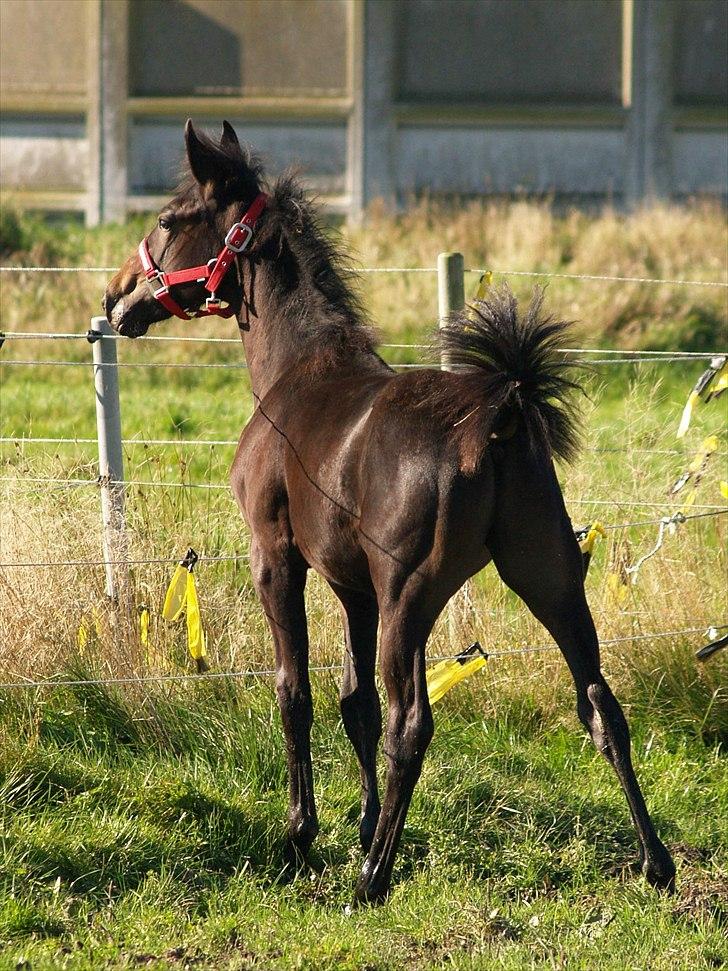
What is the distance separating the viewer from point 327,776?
16.7 ft

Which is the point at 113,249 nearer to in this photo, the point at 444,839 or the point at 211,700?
the point at 211,700

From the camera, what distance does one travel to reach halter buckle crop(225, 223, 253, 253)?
15.4 ft

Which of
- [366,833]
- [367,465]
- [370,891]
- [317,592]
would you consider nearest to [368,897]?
[370,891]

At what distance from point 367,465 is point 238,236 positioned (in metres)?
1.18

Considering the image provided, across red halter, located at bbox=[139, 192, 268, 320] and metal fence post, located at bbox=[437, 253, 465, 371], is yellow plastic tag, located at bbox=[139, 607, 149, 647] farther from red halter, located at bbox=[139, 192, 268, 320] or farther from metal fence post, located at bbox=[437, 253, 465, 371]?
metal fence post, located at bbox=[437, 253, 465, 371]

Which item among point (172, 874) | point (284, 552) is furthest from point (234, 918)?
point (284, 552)

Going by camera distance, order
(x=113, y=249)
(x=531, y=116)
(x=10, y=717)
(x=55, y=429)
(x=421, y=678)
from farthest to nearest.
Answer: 1. (x=531, y=116)
2. (x=113, y=249)
3. (x=55, y=429)
4. (x=10, y=717)
5. (x=421, y=678)

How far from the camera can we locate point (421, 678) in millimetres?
3932

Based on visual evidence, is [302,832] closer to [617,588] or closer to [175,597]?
[175,597]

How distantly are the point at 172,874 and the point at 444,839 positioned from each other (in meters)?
0.98

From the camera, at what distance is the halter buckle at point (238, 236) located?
4680 mm

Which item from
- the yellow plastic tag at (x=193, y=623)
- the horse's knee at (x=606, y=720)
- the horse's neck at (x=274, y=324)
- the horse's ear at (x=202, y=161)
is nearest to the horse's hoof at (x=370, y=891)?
the horse's knee at (x=606, y=720)

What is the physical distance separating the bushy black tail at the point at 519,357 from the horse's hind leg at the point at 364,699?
3.39 ft

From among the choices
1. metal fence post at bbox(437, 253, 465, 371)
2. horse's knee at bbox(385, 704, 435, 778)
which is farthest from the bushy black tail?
metal fence post at bbox(437, 253, 465, 371)
